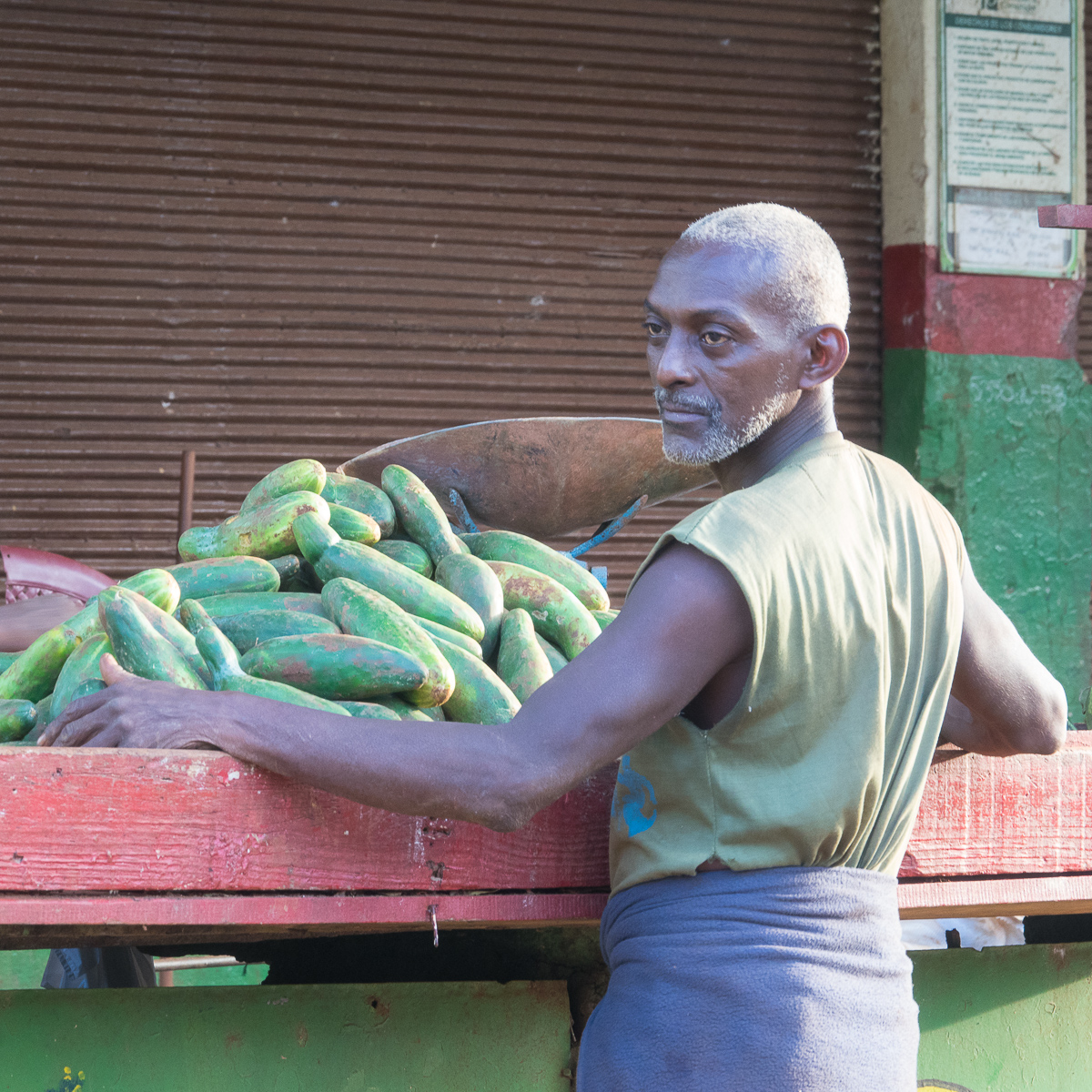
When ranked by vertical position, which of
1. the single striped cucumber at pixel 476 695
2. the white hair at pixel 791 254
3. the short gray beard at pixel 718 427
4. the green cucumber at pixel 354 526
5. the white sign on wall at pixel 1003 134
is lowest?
the single striped cucumber at pixel 476 695

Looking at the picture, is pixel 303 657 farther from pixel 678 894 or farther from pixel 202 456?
pixel 202 456

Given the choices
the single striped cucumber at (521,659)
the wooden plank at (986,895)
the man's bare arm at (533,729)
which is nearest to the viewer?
the man's bare arm at (533,729)

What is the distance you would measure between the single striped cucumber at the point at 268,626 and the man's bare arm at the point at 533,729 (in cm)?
42

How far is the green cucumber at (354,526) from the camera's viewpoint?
2.05 m

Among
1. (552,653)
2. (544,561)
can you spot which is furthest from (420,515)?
(552,653)

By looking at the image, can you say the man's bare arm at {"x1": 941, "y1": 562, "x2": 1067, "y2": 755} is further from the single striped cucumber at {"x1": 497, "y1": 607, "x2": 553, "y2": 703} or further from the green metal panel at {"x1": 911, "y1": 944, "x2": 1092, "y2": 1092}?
the single striped cucumber at {"x1": 497, "y1": 607, "x2": 553, "y2": 703}

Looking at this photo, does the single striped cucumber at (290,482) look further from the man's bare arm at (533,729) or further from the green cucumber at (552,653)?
the man's bare arm at (533,729)

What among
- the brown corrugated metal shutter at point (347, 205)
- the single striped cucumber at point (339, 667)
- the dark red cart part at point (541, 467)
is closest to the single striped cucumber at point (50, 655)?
the single striped cucumber at point (339, 667)

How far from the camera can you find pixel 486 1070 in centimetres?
168

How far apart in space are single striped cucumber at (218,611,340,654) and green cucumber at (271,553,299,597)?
22 cm

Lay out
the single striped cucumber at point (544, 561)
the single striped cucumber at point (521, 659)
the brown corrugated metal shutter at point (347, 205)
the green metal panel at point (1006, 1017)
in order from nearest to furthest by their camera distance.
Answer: the single striped cucumber at point (521, 659) → the green metal panel at point (1006, 1017) → the single striped cucumber at point (544, 561) → the brown corrugated metal shutter at point (347, 205)

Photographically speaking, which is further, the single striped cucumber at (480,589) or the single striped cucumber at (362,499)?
the single striped cucumber at (362,499)

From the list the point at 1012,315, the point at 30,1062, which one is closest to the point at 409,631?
the point at 30,1062

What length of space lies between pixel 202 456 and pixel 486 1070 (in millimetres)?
3501
